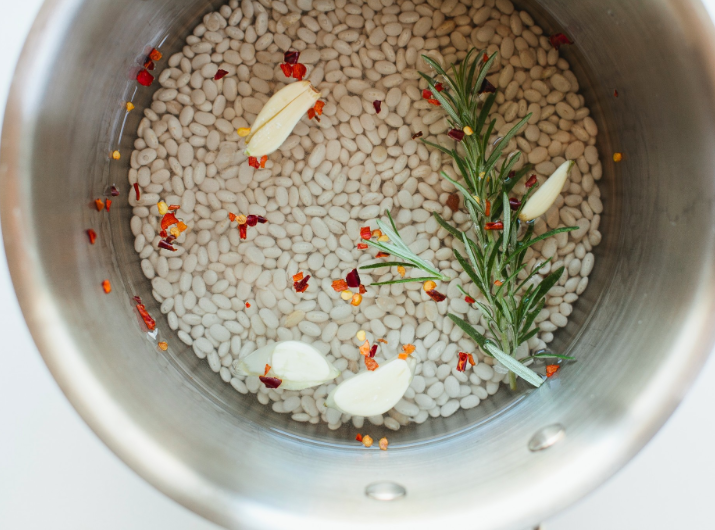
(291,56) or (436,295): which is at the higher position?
(291,56)

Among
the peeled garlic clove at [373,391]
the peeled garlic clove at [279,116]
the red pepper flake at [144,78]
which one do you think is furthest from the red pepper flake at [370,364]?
the red pepper flake at [144,78]

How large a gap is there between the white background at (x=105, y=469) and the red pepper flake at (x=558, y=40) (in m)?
0.59

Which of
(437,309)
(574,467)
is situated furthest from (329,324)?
(574,467)

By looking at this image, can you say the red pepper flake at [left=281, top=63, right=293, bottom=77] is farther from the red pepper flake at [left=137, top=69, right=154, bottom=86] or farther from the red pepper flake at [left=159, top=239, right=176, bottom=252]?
the red pepper flake at [left=159, top=239, right=176, bottom=252]

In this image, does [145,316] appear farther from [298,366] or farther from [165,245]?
[298,366]

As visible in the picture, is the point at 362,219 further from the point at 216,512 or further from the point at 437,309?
the point at 216,512

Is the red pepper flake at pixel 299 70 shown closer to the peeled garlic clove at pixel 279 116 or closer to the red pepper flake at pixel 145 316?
the peeled garlic clove at pixel 279 116

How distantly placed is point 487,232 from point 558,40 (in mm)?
361

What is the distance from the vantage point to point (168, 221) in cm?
90

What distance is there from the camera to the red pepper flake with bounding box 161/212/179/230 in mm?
904

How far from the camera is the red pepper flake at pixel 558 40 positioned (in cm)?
88

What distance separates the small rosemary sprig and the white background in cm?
26

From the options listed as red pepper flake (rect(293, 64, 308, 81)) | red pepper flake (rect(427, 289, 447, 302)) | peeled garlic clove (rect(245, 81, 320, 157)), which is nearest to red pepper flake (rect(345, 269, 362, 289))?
red pepper flake (rect(427, 289, 447, 302))

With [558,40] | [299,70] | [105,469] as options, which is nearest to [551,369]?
[558,40]
